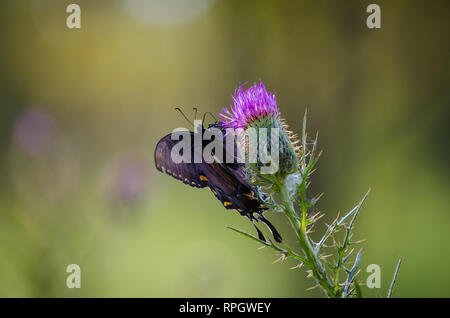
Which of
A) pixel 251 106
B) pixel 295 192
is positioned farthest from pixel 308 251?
pixel 251 106

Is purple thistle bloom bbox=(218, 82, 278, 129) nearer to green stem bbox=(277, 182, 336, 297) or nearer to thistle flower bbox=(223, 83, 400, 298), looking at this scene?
thistle flower bbox=(223, 83, 400, 298)

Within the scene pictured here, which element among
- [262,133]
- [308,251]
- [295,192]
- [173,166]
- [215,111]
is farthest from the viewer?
[215,111]

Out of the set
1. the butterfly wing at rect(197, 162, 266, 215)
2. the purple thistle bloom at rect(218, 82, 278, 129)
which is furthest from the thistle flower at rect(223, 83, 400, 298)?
the butterfly wing at rect(197, 162, 266, 215)

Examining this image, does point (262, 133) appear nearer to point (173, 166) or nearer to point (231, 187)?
point (231, 187)

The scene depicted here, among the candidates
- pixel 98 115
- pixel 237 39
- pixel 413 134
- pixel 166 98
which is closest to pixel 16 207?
pixel 98 115

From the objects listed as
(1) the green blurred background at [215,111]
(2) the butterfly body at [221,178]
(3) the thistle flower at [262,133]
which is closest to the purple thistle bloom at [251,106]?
(3) the thistle flower at [262,133]

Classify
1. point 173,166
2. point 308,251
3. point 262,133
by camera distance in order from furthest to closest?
point 173,166 < point 262,133 < point 308,251

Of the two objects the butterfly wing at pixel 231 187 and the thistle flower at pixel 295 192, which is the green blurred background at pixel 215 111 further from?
the thistle flower at pixel 295 192

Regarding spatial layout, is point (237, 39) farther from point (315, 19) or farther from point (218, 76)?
point (315, 19)
